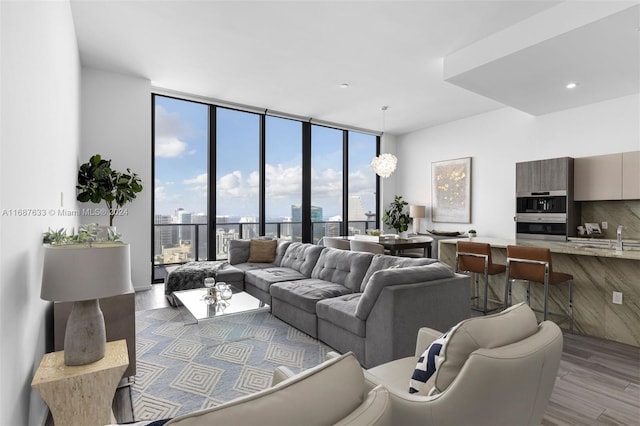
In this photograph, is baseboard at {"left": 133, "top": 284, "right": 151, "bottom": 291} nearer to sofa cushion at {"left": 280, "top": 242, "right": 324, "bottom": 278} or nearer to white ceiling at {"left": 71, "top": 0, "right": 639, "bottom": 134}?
sofa cushion at {"left": 280, "top": 242, "right": 324, "bottom": 278}

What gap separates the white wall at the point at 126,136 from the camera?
4.70 m

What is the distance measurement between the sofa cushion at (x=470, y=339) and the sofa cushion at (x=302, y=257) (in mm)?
3140

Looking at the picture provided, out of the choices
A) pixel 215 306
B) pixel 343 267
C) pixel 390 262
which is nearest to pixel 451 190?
pixel 343 267

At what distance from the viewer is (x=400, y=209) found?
806 centimetres

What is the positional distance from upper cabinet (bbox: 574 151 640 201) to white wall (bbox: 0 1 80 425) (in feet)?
20.9

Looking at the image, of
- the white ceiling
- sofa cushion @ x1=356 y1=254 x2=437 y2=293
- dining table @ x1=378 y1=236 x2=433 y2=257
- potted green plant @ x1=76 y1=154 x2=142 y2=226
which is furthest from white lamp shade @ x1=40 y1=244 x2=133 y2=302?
dining table @ x1=378 y1=236 x2=433 y2=257

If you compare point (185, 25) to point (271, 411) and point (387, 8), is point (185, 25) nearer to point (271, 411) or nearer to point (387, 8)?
point (387, 8)

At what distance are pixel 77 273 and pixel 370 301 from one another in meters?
1.84

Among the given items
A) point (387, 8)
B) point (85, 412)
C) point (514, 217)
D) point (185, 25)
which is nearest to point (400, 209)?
point (514, 217)

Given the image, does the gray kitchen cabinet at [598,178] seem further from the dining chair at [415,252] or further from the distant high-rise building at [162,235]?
the distant high-rise building at [162,235]

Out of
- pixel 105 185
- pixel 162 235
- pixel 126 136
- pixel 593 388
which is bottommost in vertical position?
pixel 593 388

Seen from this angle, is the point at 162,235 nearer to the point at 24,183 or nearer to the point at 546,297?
the point at 24,183

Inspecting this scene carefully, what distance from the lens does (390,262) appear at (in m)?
3.27

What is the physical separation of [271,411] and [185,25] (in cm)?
398
